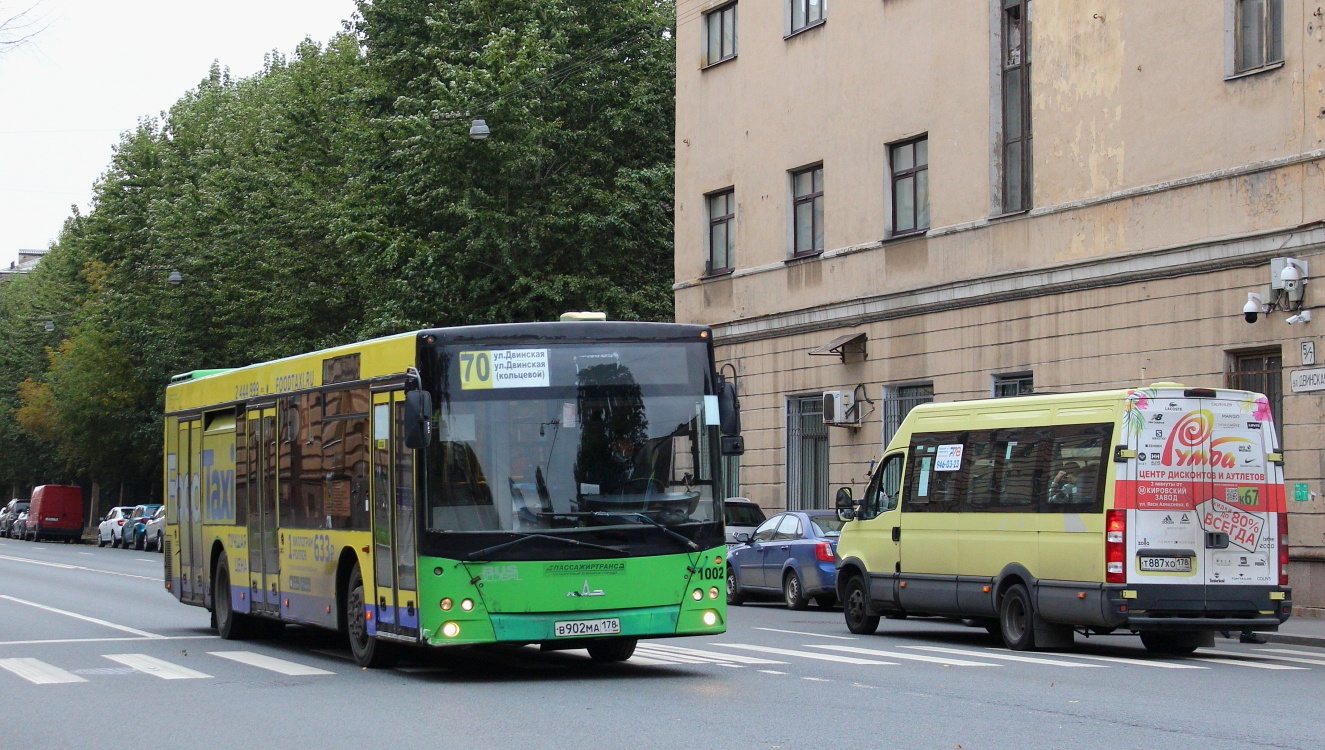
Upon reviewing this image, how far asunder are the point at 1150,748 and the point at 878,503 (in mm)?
10006

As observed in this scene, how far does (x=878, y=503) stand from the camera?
769 inches

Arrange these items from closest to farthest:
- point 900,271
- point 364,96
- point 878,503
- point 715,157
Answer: point 878,503 < point 900,271 < point 715,157 < point 364,96

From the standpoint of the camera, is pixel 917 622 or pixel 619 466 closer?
pixel 619 466

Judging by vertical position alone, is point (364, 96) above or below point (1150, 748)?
above

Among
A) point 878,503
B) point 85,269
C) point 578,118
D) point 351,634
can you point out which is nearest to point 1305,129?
point 878,503

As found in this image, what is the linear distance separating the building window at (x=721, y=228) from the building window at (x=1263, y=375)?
44.8 feet

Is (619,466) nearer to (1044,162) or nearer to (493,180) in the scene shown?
(1044,162)

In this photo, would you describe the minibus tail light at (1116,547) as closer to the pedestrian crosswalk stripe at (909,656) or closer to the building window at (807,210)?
the pedestrian crosswalk stripe at (909,656)

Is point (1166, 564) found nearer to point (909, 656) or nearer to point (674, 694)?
point (909, 656)

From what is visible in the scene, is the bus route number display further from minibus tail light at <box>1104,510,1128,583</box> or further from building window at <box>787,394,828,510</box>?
building window at <box>787,394,828,510</box>

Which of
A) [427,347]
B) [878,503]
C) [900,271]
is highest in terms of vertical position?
[900,271]

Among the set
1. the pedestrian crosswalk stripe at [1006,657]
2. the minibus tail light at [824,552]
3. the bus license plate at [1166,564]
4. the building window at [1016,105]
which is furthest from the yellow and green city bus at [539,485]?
the building window at [1016,105]

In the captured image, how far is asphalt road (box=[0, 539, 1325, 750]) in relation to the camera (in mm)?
10234

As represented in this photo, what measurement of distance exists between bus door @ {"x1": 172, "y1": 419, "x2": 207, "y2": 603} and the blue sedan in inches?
311
